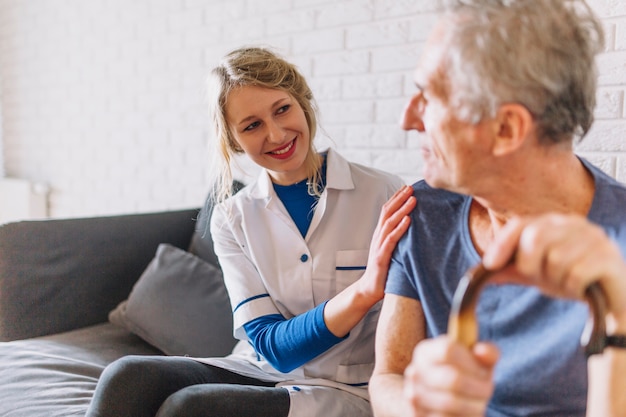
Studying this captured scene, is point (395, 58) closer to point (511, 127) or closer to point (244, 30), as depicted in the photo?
point (244, 30)

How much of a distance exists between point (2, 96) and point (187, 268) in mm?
2530

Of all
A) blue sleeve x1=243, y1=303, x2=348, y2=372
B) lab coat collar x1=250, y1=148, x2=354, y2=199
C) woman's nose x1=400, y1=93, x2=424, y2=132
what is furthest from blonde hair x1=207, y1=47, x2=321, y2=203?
woman's nose x1=400, y1=93, x2=424, y2=132

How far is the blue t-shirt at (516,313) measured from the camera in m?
1.03

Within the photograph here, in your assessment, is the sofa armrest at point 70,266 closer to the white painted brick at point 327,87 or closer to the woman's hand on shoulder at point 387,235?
the white painted brick at point 327,87

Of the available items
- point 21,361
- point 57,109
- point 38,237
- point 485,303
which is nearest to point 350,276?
point 485,303

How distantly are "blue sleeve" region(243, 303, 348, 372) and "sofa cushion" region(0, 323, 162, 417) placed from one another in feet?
1.76

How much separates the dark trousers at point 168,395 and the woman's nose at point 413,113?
2.30 feet

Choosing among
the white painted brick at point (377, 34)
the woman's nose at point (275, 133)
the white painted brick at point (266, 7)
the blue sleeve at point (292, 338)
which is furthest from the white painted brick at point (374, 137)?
the blue sleeve at point (292, 338)

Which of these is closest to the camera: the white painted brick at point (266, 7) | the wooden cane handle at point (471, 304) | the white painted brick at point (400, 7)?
the wooden cane handle at point (471, 304)

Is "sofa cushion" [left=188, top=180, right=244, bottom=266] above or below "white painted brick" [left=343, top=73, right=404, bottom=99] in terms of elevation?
below

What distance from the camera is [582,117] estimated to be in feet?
3.38

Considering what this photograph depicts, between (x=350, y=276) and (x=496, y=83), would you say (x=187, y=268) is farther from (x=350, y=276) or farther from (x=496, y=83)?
(x=496, y=83)

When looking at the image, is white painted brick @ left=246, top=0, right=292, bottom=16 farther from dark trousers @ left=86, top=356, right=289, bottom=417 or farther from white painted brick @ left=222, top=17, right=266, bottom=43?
dark trousers @ left=86, top=356, right=289, bottom=417

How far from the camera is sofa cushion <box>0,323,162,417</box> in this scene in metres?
1.77
